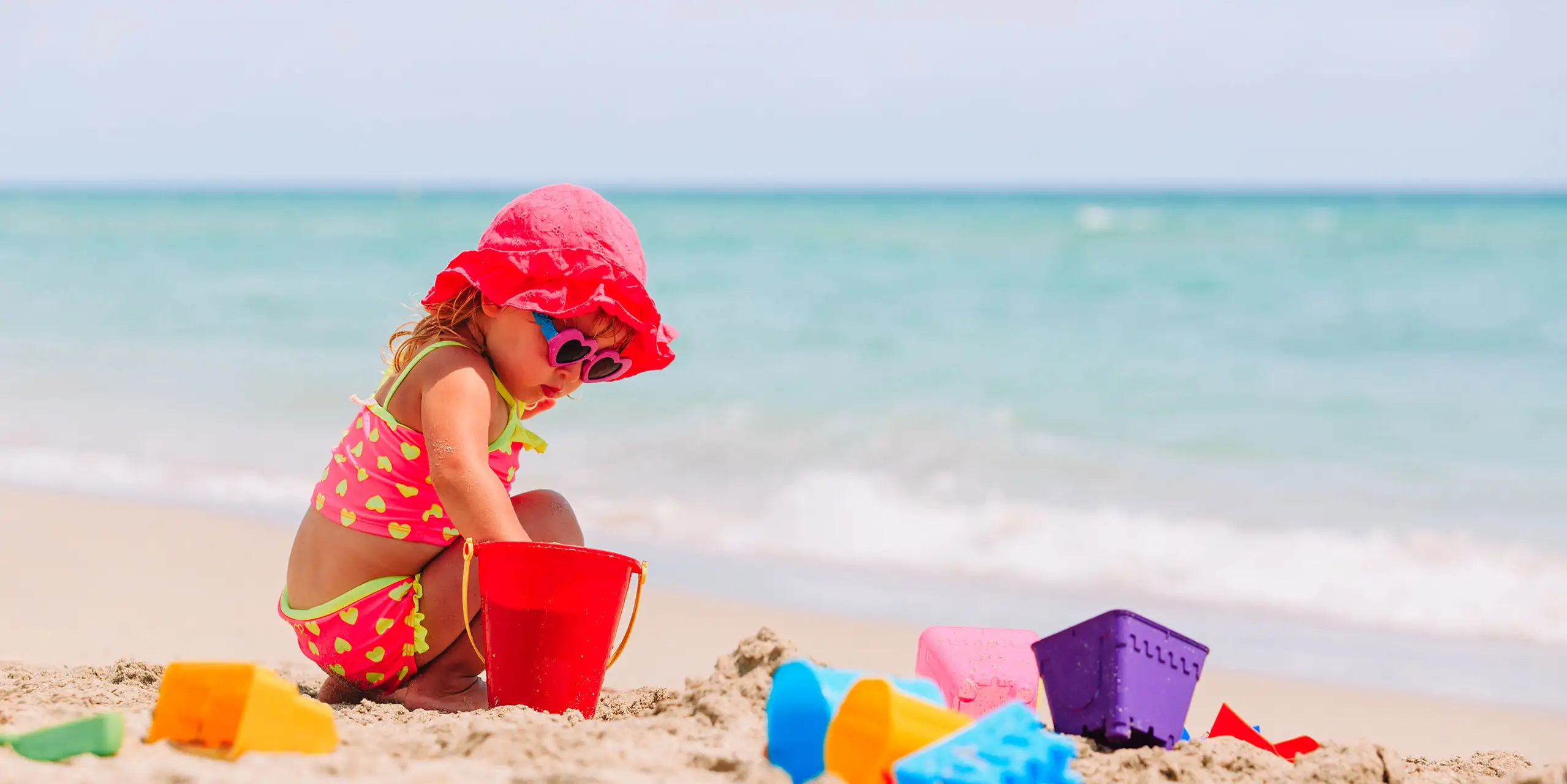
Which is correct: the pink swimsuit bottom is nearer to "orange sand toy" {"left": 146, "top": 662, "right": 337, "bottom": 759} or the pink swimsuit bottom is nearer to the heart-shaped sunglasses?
the heart-shaped sunglasses

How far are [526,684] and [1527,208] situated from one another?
37156 millimetres

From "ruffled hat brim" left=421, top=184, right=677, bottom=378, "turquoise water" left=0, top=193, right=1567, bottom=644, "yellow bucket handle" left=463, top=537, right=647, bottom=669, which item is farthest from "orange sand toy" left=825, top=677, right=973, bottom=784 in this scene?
"turquoise water" left=0, top=193, right=1567, bottom=644

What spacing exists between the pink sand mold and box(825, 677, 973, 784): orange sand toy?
0.59 m

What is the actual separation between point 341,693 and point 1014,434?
4.33 meters

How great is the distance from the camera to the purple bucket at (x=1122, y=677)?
6.34 ft

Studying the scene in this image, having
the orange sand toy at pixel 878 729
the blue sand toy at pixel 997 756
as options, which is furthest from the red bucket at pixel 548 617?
the blue sand toy at pixel 997 756

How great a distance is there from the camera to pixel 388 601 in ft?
7.76

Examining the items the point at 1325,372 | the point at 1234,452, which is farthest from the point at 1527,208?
the point at 1234,452

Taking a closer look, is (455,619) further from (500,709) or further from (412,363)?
(412,363)

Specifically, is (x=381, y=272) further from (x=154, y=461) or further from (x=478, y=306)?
(x=478, y=306)

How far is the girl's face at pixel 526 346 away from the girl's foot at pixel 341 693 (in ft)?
2.12

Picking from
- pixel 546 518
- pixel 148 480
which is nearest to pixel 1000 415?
pixel 148 480

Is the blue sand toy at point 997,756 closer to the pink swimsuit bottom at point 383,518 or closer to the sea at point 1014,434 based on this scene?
the pink swimsuit bottom at point 383,518

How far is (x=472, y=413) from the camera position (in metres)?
2.24
